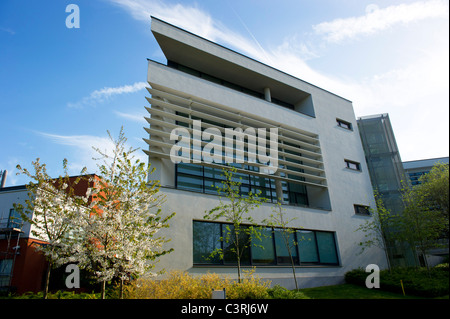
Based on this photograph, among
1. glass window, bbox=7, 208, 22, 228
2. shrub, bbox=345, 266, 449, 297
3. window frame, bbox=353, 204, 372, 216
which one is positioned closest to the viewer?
shrub, bbox=345, 266, 449, 297

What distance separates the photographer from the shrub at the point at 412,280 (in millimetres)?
14406

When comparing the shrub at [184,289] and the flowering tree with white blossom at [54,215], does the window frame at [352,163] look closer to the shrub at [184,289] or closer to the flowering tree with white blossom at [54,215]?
the shrub at [184,289]

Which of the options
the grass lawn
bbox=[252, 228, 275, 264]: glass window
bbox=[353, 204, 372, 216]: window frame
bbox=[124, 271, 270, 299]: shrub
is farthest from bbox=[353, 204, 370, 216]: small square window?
bbox=[124, 271, 270, 299]: shrub

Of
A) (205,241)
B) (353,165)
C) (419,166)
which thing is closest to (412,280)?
(353,165)

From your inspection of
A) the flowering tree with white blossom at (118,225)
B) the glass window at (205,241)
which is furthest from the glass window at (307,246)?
the flowering tree with white blossom at (118,225)

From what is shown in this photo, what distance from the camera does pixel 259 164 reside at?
54.7ft

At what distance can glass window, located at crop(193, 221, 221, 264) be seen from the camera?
13.6 meters

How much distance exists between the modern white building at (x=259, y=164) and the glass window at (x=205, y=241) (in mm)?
46

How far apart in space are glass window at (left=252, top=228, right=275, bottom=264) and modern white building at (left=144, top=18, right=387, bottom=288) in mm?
52

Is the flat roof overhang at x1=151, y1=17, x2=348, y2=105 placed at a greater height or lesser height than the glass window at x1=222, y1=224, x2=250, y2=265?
greater

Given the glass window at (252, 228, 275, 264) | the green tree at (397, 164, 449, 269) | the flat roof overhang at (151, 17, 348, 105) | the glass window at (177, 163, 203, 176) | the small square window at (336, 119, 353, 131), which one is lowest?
the glass window at (252, 228, 275, 264)

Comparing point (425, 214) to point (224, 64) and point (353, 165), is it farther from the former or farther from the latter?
point (224, 64)

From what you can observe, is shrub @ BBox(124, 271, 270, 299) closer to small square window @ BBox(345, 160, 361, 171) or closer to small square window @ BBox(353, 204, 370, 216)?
small square window @ BBox(353, 204, 370, 216)
